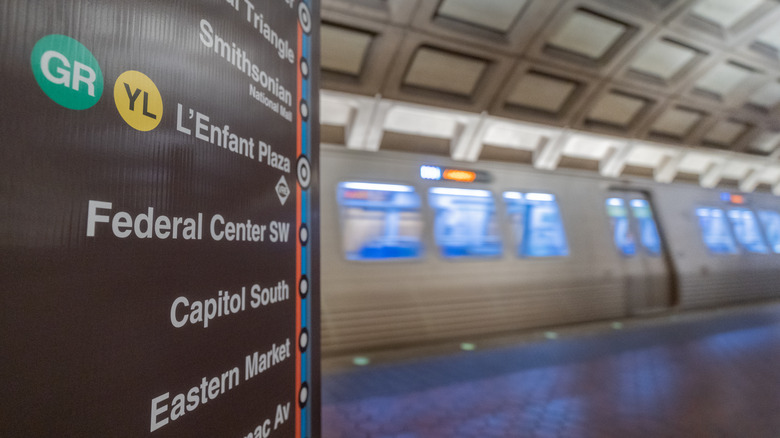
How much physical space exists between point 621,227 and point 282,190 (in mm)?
6402

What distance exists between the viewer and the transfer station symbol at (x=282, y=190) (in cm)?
111

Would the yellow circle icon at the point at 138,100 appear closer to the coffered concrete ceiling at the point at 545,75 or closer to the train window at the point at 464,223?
the train window at the point at 464,223

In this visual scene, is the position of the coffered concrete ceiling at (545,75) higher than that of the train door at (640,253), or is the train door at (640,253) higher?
the coffered concrete ceiling at (545,75)

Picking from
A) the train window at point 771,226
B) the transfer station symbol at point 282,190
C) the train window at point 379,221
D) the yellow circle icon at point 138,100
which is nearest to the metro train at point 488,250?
the train window at point 379,221

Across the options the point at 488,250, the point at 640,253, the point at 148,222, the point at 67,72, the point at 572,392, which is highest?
the point at 67,72

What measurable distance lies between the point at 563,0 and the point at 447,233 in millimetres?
6351

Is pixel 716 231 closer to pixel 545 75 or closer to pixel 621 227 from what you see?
pixel 621 227

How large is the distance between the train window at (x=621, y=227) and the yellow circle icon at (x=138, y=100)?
21.4 ft

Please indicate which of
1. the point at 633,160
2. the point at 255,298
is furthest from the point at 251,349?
the point at 633,160

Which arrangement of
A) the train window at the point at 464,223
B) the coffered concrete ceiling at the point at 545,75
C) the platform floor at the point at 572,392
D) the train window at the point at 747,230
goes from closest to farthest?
the platform floor at the point at 572,392 → the train window at the point at 464,223 → the train window at the point at 747,230 → the coffered concrete ceiling at the point at 545,75

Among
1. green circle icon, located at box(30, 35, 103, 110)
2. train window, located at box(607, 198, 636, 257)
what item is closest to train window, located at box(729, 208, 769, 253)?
train window, located at box(607, 198, 636, 257)

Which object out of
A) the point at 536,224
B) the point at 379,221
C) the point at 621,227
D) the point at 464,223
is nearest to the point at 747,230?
the point at 621,227

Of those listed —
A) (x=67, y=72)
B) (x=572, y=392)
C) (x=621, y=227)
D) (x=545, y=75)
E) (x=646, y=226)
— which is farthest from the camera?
(x=545, y=75)

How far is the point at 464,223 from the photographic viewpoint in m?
4.71
